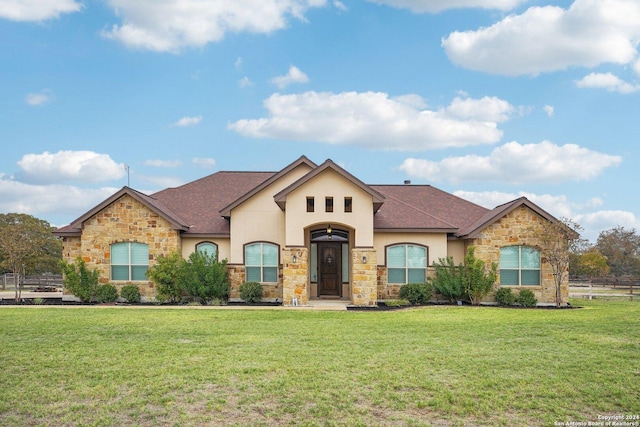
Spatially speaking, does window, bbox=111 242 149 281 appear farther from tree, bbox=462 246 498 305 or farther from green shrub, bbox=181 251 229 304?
tree, bbox=462 246 498 305

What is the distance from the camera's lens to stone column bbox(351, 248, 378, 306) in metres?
19.9

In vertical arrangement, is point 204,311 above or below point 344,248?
below

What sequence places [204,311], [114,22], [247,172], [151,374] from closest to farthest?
[151,374] < [204,311] < [114,22] < [247,172]

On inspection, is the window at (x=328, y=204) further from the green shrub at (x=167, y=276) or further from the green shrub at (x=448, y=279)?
the green shrub at (x=167, y=276)

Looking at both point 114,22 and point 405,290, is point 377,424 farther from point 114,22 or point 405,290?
point 114,22

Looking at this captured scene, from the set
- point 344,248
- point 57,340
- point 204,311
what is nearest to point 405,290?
point 344,248

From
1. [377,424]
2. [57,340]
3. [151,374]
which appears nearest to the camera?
[377,424]

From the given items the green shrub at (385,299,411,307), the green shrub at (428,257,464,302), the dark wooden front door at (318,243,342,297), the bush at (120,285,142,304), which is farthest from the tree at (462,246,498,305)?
the bush at (120,285,142,304)

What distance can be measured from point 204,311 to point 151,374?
961 cm

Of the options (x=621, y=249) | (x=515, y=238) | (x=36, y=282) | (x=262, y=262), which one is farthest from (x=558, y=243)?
(x=621, y=249)

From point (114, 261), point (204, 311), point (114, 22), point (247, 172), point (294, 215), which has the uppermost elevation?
point (114, 22)

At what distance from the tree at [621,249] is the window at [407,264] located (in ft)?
153

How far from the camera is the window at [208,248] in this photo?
73.3 feet

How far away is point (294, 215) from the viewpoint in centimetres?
2045
